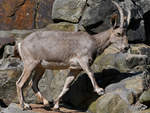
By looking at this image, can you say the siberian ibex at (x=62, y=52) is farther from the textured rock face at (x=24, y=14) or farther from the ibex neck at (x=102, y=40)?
the textured rock face at (x=24, y=14)

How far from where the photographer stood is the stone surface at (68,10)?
13500mm

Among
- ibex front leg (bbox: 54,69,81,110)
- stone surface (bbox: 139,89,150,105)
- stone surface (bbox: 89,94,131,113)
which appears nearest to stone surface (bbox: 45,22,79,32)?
ibex front leg (bbox: 54,69,81,110)

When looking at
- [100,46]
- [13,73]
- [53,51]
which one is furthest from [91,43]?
[13,73]

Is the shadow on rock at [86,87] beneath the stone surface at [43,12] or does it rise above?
beneath

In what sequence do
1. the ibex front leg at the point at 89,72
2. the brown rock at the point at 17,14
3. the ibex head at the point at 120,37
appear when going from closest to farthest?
the ibex front leg at the point at 89,72
the ibex head at the point at 120,37
the brown rock at the point at 17,14

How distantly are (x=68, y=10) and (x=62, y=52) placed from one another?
3608 mm

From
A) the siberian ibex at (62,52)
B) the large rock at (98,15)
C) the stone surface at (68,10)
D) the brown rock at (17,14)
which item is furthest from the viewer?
the brown rock at (17,14)

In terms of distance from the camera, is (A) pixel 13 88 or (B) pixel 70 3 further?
(B) pixel 70 3

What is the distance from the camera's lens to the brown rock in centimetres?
1370

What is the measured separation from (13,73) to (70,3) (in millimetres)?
3496

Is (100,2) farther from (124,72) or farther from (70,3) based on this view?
(124,72)

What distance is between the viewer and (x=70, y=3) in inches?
538

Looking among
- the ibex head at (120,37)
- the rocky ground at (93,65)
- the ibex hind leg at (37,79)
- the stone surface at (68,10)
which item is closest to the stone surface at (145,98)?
the rocky ground at (93,65)

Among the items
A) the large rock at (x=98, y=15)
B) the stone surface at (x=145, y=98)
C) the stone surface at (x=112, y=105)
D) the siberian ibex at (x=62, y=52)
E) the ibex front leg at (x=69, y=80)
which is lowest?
the stone surface at (x=112, y=105)
